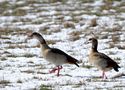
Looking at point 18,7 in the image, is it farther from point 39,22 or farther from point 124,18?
point 124,18

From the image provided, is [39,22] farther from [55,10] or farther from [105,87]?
[105,87]

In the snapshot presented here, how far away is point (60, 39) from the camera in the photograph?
17938 millimetres

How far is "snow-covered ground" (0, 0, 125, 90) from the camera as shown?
10.2m

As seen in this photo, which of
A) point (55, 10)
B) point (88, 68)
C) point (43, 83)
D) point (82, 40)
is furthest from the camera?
point (55, 10)

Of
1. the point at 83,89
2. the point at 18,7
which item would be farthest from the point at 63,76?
the point at 18,7

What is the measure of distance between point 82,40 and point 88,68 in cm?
537

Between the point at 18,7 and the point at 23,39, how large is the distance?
10.1 metres

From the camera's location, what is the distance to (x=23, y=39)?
60.0 ft

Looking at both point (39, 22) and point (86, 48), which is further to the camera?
point (39, 22)

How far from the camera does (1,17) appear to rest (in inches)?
985

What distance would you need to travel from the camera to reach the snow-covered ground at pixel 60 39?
10.2 metres

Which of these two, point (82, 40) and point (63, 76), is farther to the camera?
point (82, 40)

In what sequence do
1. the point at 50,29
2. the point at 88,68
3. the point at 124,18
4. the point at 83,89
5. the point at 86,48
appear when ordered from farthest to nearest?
the point at 124,18
the point at 50,29
the point at 86,48
the point at 88,68
the point at 83,89

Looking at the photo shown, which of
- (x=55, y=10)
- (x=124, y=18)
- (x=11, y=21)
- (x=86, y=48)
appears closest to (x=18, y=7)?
(x=55, y=10)
